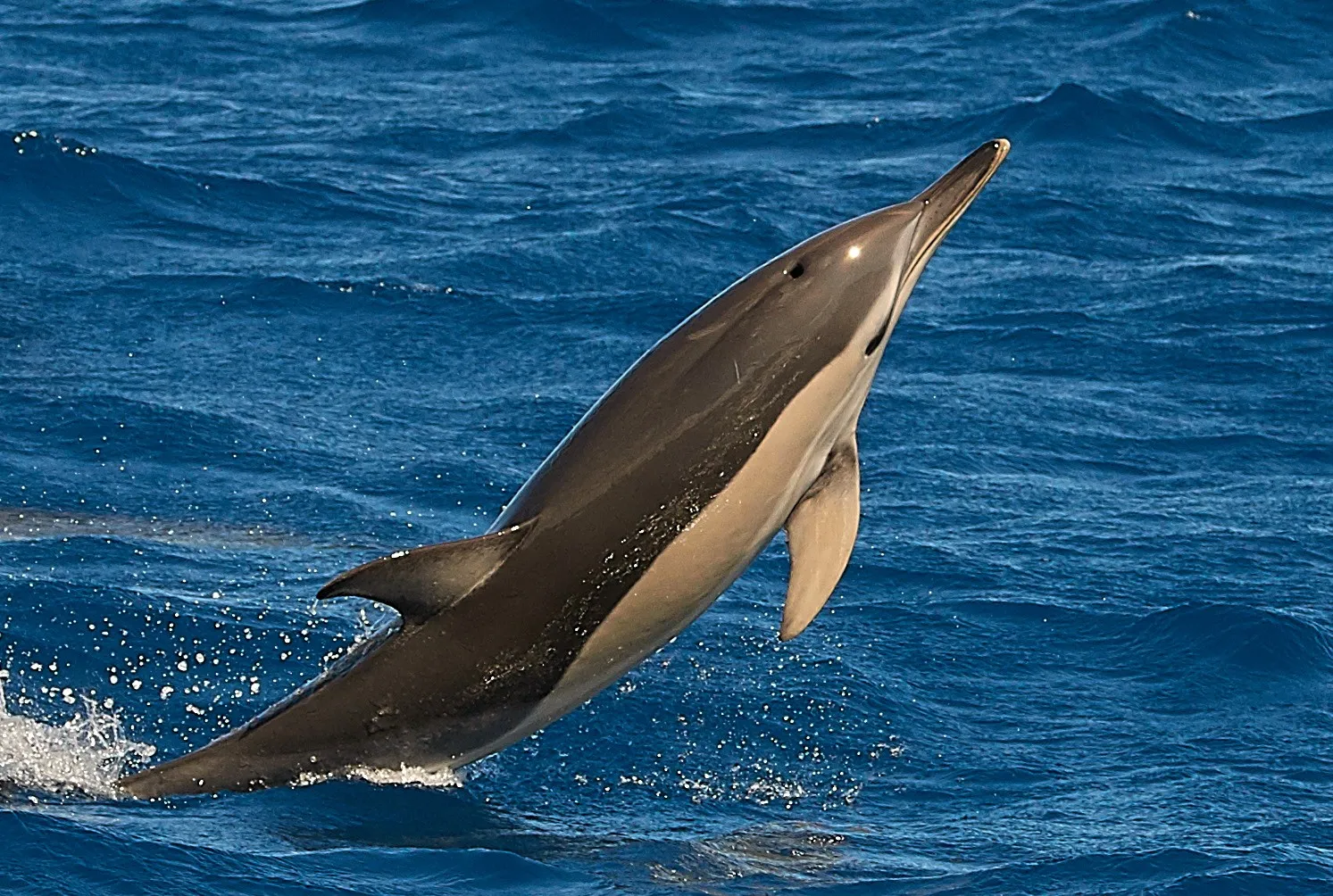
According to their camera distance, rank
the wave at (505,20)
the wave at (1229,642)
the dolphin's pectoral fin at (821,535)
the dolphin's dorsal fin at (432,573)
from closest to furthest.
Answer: the dolphin's dorsal fin at (432,573), the dolphin's pectoral fin at (821,535), the wave at (1229,642), the wave at (505,20)

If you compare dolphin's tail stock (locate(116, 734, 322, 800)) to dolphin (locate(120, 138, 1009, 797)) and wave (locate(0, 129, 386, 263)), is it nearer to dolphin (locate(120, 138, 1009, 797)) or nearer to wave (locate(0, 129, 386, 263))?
dolphin (locate(120, 138, 1009, 797))

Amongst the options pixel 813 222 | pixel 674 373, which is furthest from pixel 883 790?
pixel 813 222

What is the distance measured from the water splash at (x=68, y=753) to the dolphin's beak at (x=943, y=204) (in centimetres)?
271

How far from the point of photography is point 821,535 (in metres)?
5.99

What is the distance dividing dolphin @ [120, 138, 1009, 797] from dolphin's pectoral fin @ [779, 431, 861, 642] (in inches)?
0.7

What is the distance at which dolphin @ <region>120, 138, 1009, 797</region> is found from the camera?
5570 millimetres

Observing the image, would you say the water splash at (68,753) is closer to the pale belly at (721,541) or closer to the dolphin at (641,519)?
the dolphin at (641,519)

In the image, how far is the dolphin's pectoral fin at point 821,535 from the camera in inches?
235

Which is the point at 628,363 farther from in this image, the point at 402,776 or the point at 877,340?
the point at 877,340

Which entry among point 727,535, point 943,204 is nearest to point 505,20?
point 943,204

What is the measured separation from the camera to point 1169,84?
677 inches

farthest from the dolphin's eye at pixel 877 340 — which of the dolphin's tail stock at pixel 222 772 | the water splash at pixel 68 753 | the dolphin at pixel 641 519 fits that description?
the water splash at pixel 68 753

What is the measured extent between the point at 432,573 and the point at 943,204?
1.70 meters

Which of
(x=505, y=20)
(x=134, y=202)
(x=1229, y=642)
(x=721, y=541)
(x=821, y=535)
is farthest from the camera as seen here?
(x=505, y=20)
